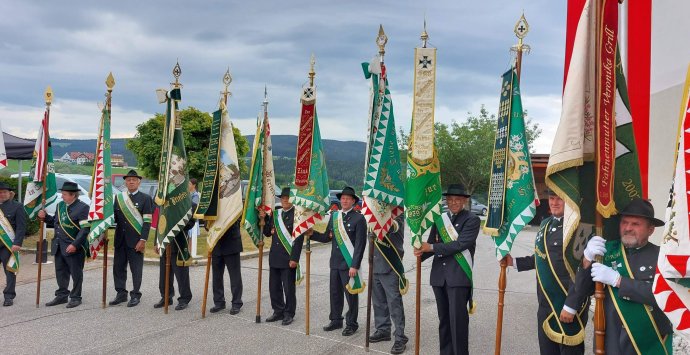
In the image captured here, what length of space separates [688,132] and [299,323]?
5.47m

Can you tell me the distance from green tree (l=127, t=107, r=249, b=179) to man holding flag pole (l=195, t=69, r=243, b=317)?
10427 millimetres

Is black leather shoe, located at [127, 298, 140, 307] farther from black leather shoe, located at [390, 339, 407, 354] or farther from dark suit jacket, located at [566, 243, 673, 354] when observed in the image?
dark suit jacket, located at [566, 243, 673, 354]

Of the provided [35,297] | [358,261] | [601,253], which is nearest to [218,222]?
[358,261]

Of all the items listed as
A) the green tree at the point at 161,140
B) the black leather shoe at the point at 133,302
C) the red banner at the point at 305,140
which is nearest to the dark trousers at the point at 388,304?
the red banner at the point at 305,140

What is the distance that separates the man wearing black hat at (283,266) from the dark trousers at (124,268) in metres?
2.28

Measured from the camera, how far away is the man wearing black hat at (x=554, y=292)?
4.35m

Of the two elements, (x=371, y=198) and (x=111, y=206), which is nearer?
(x=371, y=198)

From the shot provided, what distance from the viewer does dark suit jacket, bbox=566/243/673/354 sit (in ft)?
11.6

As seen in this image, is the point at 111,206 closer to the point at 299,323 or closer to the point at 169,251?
the point at 169,251

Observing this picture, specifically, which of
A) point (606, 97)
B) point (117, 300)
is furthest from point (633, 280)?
point (117, 300)

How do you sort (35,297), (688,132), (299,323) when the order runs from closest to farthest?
(688,132), (299,323), (35,297)

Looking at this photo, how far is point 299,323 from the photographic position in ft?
23.7

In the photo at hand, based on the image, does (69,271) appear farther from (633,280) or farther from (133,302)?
(633,280)

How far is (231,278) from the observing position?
25.9 feet
